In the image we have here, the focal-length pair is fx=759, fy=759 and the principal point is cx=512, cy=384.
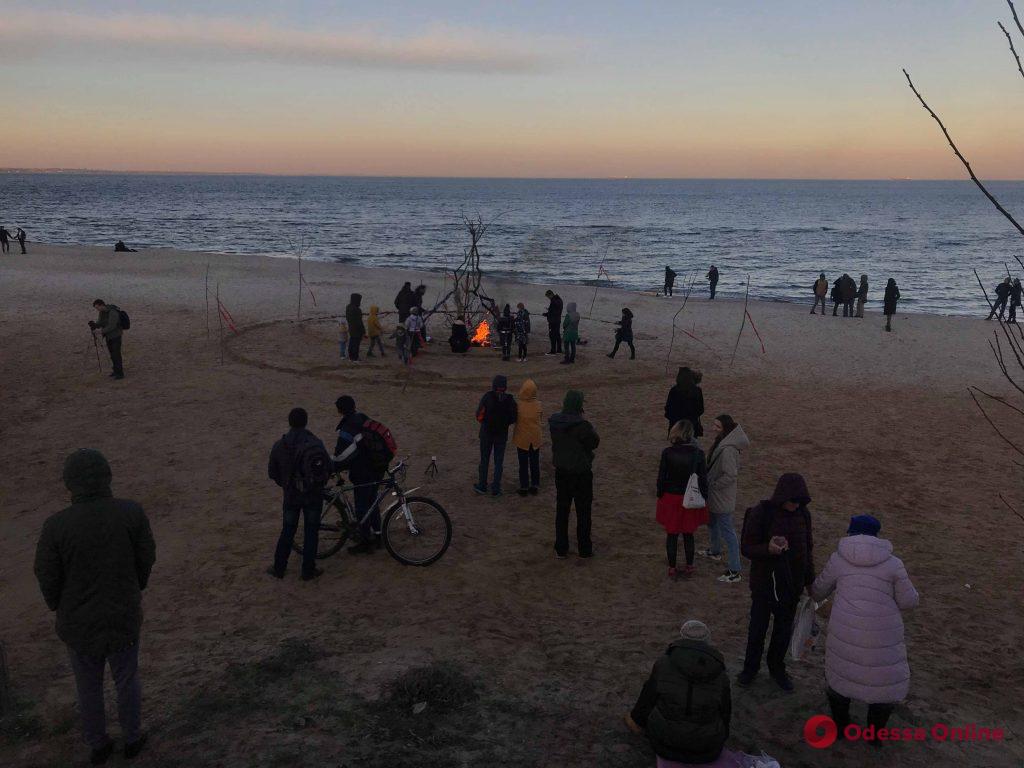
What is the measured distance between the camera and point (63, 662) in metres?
5.74

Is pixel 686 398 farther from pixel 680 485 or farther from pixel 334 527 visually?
pixel 334 527

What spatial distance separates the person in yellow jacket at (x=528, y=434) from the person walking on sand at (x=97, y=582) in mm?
5247

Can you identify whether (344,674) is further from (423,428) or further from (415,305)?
(415,305)

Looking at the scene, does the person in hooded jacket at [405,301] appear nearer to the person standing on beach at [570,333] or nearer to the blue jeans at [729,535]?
the person standing on beach at [570,333]

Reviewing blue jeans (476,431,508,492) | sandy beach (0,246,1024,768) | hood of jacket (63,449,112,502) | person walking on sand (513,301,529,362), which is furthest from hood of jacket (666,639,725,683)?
person walking on sand (513,301,529,362)

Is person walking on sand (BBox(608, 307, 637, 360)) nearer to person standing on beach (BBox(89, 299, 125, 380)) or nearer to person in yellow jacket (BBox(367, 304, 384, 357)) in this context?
person in yellow jacket (BBox(367, 304, 384, 357))

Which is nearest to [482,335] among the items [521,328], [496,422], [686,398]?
Result: [521,328]

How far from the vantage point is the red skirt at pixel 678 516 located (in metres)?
7.18

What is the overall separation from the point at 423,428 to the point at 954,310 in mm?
28869

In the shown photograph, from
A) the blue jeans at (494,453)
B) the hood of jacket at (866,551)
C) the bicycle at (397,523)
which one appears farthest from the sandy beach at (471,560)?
the hood of jacket at (866,551)

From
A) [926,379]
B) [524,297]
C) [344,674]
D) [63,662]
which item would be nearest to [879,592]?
[344,674]

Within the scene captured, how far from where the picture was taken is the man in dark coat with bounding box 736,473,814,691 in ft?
17.6

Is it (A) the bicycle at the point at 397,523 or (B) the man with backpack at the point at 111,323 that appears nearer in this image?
(A) the bicycle at the point at 397,523

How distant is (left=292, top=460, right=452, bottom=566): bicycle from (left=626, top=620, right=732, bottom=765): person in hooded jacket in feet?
11.9
